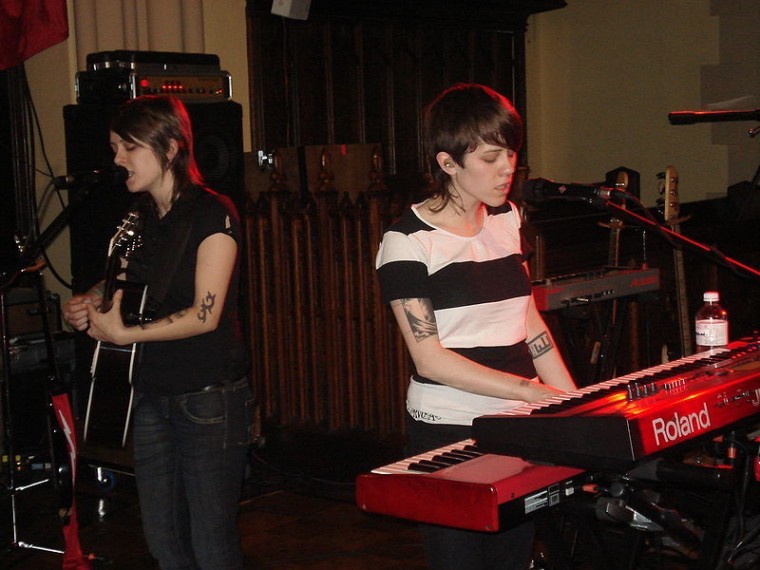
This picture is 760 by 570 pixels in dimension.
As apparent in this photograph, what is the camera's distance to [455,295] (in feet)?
7.36

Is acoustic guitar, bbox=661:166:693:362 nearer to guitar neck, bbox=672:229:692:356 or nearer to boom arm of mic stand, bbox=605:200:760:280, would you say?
guitar neck, bbox=672:229:692:356

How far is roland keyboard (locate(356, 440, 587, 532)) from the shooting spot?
1.85 meters

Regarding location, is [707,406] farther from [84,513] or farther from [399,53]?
[399,53]

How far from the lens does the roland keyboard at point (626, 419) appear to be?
1862mm

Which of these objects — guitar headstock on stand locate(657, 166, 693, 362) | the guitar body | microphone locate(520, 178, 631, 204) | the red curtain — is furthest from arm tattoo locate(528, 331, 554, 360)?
the red curtain

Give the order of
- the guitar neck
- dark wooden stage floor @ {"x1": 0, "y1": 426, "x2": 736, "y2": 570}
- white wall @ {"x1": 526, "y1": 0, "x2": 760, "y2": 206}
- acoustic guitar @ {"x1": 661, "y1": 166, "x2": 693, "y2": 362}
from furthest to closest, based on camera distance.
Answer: white wall @ {"x1": 526, "y1": 0, "x2": 760, "y2": 206}
the guitar neck
acoustic guitar @ {"x1": 661, "y1": 166, "x2": 693, "y2": 362}
dark wooden stage floor @ {"x1": 0, "y1": 426, "x2": 736, "y2": 570}

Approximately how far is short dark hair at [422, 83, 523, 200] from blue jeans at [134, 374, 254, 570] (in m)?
0.88

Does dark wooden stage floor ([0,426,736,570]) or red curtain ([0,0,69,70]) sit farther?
red curtain ([0,0,69,70])

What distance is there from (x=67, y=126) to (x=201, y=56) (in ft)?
2.10

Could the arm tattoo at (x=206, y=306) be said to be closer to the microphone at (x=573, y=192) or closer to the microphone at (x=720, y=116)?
the microphone at (x=573, y=192)

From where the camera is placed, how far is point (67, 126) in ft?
14.5

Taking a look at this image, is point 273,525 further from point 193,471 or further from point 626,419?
point 626,419

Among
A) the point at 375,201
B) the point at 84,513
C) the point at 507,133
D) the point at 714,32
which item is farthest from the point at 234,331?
the point at 714,32

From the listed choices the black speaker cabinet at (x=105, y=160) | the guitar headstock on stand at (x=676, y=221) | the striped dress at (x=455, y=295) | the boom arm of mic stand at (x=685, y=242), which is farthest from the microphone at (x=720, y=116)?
the black speaker cabinet at (x=105, y=160)
